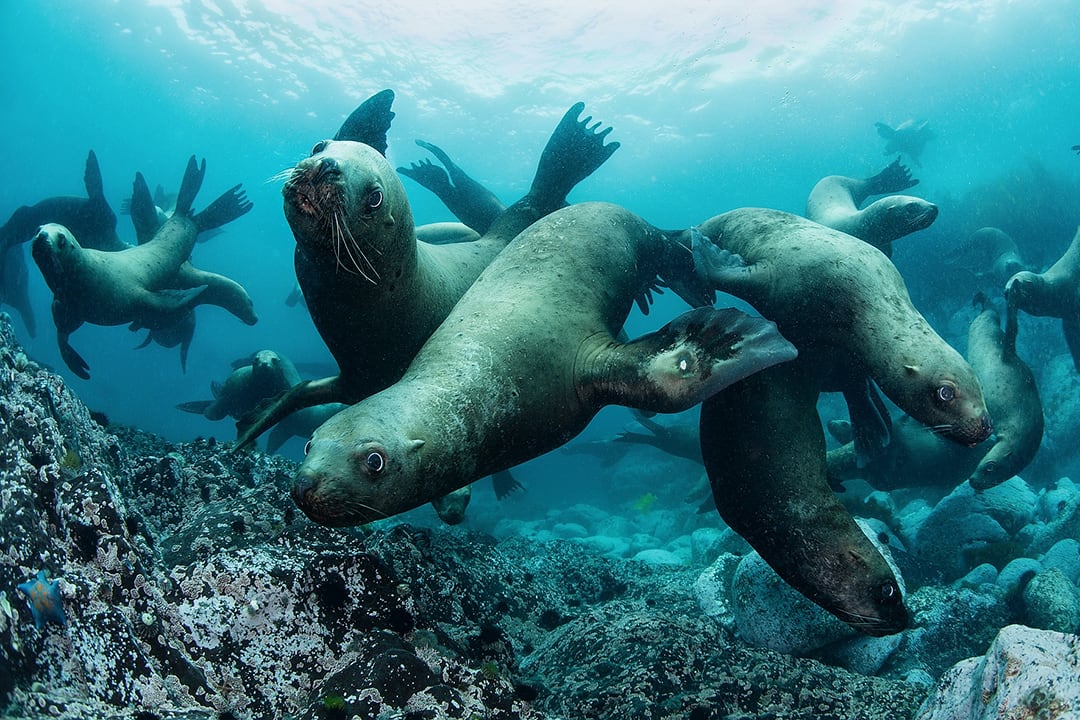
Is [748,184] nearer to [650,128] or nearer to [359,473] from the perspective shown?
[650,128]

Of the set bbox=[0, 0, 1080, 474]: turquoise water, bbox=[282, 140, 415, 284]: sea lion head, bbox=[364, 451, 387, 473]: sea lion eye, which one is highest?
bbox=[0, 0, 1080, 474]: turquoise water

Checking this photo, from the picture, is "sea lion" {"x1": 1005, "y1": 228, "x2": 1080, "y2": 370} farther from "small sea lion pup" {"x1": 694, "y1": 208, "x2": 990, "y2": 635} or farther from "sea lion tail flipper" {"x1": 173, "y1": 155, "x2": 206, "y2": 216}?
"sea lion tail flipper" {"x1": 173, "y1": 155, "x2": 206, "y2": 216}

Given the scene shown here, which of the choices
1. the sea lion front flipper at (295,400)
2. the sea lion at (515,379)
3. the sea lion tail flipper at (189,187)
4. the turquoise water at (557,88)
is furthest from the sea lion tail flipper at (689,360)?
the turquoise water at (557,88)

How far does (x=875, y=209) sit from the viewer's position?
632 centimetres

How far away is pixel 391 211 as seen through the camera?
11.3 ft

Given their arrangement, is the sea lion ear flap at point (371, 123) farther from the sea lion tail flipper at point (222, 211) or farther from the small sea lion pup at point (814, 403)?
the sea lion tail flipper at point (222, 211)

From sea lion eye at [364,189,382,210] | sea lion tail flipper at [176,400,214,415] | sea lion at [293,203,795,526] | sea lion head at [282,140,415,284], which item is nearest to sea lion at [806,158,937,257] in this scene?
sea lion at [293,203,795,526]

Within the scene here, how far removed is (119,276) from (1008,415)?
38.4 ft

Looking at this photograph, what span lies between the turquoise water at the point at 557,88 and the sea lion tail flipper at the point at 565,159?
55.3 ft

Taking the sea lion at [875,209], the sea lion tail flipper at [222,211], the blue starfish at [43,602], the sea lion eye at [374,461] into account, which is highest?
the sea lion tail flipper at [222,211]

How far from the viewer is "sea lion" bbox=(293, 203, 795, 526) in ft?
8.24

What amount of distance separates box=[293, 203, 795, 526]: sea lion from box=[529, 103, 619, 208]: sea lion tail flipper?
7.60 ft

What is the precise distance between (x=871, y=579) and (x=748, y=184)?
61.5 metres

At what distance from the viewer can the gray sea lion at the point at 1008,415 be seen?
6.74 m
